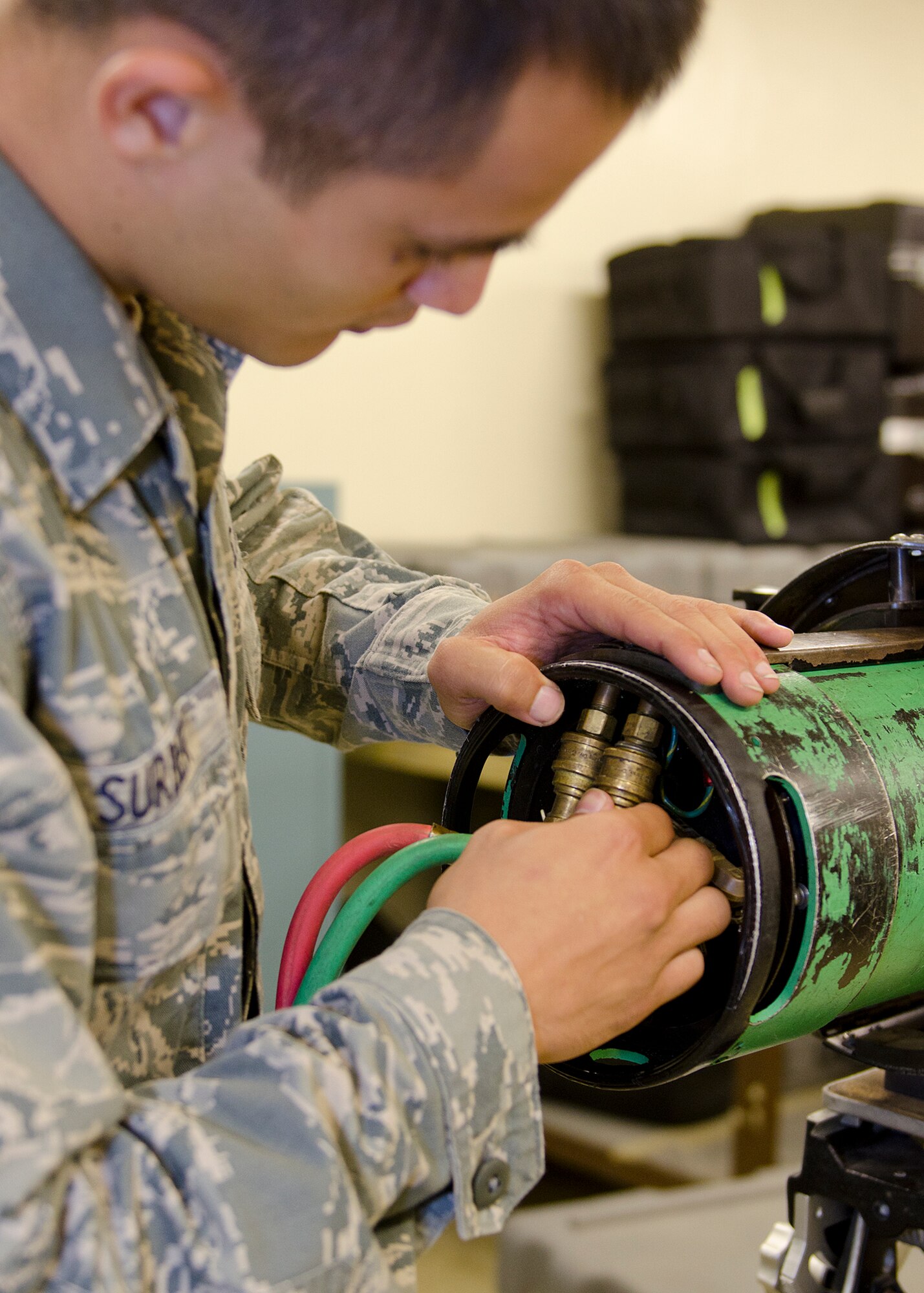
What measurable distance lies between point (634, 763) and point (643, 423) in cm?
201

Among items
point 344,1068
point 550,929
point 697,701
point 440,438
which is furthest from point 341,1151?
point 440,438

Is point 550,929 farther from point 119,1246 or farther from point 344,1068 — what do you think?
point 119,1246

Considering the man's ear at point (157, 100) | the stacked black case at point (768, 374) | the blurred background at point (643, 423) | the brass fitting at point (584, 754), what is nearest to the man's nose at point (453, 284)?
the man's ear at point (157, 100)

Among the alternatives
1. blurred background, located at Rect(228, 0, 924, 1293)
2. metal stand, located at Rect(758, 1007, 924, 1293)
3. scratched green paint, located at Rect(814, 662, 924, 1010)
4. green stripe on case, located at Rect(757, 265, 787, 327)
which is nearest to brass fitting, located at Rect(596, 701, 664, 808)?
scratched green paint, located at Rect(814, 662, 924, 1010)

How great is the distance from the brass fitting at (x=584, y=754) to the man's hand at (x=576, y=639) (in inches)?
0.9

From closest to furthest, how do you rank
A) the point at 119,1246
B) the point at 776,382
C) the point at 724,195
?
the point at 119,1246 < the point at 776,382 < the point at 724,195

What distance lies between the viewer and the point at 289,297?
23.6 inches

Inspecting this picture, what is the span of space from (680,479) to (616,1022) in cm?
208

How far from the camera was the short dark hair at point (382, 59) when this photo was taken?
1.70ft

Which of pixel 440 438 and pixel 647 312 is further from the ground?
pixel 647 312

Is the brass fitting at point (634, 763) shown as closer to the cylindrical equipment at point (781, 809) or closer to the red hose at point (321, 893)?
the cylindrical equipment at point (781, 809)

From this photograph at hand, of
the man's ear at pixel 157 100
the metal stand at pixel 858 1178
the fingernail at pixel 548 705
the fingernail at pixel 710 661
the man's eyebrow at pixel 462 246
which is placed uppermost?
the man's ear at pixel 157 100

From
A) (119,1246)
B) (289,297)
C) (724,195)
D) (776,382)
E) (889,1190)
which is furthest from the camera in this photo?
(724,195)

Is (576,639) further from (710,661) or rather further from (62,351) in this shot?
(62,351)
